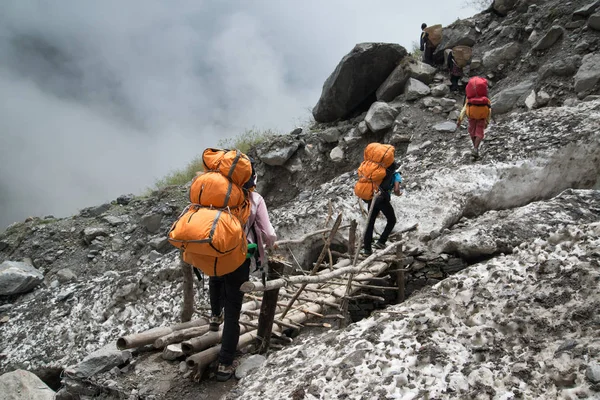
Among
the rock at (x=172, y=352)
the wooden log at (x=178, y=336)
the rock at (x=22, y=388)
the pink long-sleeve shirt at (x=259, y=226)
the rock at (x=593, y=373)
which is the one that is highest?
the pink long-sleeve shirt at (x=259, y=226)

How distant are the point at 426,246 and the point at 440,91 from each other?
7324 millimetres

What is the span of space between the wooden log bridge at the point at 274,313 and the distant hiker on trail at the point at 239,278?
0.58 feet

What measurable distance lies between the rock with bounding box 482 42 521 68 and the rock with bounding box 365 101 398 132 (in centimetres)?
372

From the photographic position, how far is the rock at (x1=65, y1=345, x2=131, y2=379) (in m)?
3.95

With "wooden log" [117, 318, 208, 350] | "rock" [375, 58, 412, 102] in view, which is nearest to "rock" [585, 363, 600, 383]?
"wooden log" [117, 318, 208, 350]

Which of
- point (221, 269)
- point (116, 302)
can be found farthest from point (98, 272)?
point (221, 269)

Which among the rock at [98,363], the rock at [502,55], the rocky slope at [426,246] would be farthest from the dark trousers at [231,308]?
the rock at [502,55]

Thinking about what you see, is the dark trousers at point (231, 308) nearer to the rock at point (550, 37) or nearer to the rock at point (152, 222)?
the rock at point (152, 222)

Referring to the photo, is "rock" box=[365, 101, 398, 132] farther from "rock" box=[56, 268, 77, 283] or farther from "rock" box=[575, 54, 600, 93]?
"rock" box=[56, 268, 77, 283]

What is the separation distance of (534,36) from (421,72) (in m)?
3.43

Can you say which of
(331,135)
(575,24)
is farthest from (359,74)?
(575,24)

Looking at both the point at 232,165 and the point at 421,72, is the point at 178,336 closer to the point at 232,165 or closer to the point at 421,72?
the point at 232,165

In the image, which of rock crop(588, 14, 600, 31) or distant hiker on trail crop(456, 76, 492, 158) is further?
rock crop(588, 14, 600, 31)

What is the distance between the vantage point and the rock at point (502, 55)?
1226cm
